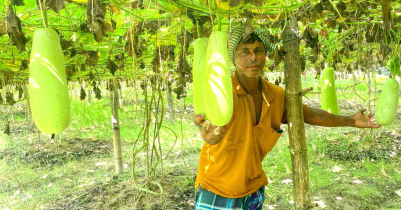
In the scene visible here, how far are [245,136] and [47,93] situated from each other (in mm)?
1367

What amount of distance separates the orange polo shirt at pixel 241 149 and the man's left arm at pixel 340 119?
0.29 m

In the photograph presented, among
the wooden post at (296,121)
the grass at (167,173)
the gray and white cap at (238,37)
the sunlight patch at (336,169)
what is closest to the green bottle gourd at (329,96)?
the gray and white cap at (238,37)

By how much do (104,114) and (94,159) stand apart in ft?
14.5

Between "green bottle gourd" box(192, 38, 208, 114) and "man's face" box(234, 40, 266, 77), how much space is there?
788mm

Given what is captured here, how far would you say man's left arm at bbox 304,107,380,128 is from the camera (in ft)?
6.38

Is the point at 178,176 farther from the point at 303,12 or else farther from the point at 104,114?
the point at 104,114

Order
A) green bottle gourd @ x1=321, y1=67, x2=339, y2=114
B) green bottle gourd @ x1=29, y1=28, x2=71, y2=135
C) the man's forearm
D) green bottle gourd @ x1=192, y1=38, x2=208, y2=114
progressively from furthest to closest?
1. green bottle gourd @ x1=321, y1=67, x2=339, y2=114
2. the man's forearm
3. green bottle gourd @ x1=192, y1=38, x2=208, y2=114
4. green bottle gourd @ x1=29, y1=28, x2=71, y2=135

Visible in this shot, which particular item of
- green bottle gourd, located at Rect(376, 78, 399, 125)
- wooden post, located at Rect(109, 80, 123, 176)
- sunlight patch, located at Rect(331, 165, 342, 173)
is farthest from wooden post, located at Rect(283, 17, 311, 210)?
sunlight patch, located at Rect(331, 165, 342, 173)

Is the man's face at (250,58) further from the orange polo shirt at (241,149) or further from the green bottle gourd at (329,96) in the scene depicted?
the green bottle gourd at (329,96)

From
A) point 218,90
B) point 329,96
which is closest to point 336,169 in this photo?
point 329,96

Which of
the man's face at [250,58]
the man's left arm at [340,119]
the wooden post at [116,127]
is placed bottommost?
the wooden post at [116,127]

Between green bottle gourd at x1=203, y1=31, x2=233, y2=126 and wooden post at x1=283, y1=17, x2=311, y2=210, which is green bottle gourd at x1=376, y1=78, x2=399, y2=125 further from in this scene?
green bottle gourd at x1=203, y1=31, x2=233, y2=126

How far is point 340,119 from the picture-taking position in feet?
6.73

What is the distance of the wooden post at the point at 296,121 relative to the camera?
1.58 metres
